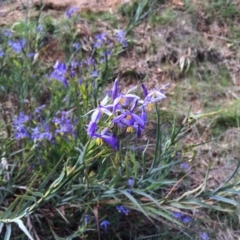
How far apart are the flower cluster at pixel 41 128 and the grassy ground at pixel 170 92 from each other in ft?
0.23

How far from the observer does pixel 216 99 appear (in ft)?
10.4

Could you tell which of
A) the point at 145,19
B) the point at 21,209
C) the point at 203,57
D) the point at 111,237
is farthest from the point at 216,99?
the point at 21,209

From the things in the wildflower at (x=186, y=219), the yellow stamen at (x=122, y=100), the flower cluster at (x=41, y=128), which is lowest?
the wildflower at (x=186, y=219)

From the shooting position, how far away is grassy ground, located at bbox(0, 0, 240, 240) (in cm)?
237

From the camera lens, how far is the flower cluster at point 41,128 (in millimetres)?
2305

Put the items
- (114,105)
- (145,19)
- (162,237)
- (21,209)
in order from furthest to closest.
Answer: (145,19) → (162,237) → (21,209) → (114,105)

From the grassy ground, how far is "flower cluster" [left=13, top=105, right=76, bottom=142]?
70 millimetres

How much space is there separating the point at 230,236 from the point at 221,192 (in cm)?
43

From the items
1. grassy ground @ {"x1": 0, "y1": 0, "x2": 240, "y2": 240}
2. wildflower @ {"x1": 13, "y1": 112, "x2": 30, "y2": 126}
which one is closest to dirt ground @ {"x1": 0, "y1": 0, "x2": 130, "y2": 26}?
grassy ground @ {"x1": 0, "y1": 0, "x2": 240, "y2": 240}

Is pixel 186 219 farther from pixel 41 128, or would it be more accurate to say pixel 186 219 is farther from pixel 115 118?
pixel 115 118

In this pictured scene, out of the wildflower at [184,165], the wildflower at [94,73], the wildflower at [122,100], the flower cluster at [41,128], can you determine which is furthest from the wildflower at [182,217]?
the wildflower at [122,100]

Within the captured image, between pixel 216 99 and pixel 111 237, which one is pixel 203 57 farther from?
pixel 111 237

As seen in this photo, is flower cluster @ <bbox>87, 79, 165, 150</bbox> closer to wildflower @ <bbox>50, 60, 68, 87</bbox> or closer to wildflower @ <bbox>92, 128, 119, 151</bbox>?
wildflower @ <bbox>92, 128, 119, 151</bbox>

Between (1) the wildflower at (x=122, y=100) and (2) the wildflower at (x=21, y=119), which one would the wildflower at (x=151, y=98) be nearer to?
(1) the wildflower at (x=122, y=100)
